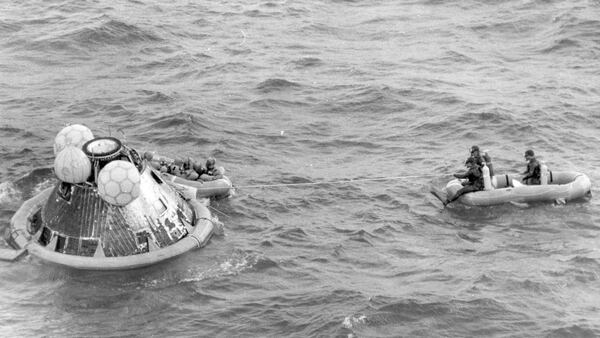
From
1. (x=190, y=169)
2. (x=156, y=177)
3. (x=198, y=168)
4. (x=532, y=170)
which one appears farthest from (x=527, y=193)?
(x=156, y=177)

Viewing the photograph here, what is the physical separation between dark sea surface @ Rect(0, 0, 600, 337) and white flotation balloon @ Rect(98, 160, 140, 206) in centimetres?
226

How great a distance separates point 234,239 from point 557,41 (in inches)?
1038

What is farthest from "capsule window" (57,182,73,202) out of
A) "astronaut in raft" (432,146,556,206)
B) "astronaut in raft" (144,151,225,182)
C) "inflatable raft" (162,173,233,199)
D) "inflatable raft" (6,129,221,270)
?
"astronaut in raft" (432,146,556,206)

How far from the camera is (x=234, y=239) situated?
28484 mm

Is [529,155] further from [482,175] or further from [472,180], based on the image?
[472,180]

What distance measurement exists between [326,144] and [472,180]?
701cm

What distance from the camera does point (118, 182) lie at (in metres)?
25.3

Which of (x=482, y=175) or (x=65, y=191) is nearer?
(x=65, y=191)

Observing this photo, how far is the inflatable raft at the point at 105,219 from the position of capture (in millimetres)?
25609

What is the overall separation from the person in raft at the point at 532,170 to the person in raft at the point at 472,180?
1.92 meters

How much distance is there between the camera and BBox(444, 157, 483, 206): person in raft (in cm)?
3102

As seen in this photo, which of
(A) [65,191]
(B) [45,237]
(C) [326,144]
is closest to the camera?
(A) [65,191]

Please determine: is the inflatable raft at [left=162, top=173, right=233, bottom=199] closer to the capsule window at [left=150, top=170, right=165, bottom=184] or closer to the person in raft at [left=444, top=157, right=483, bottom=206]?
the capsule window at [left=150, top=170, right=165, bottom=184]

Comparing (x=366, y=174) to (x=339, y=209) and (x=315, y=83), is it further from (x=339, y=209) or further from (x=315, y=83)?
(x=315, y=83)
